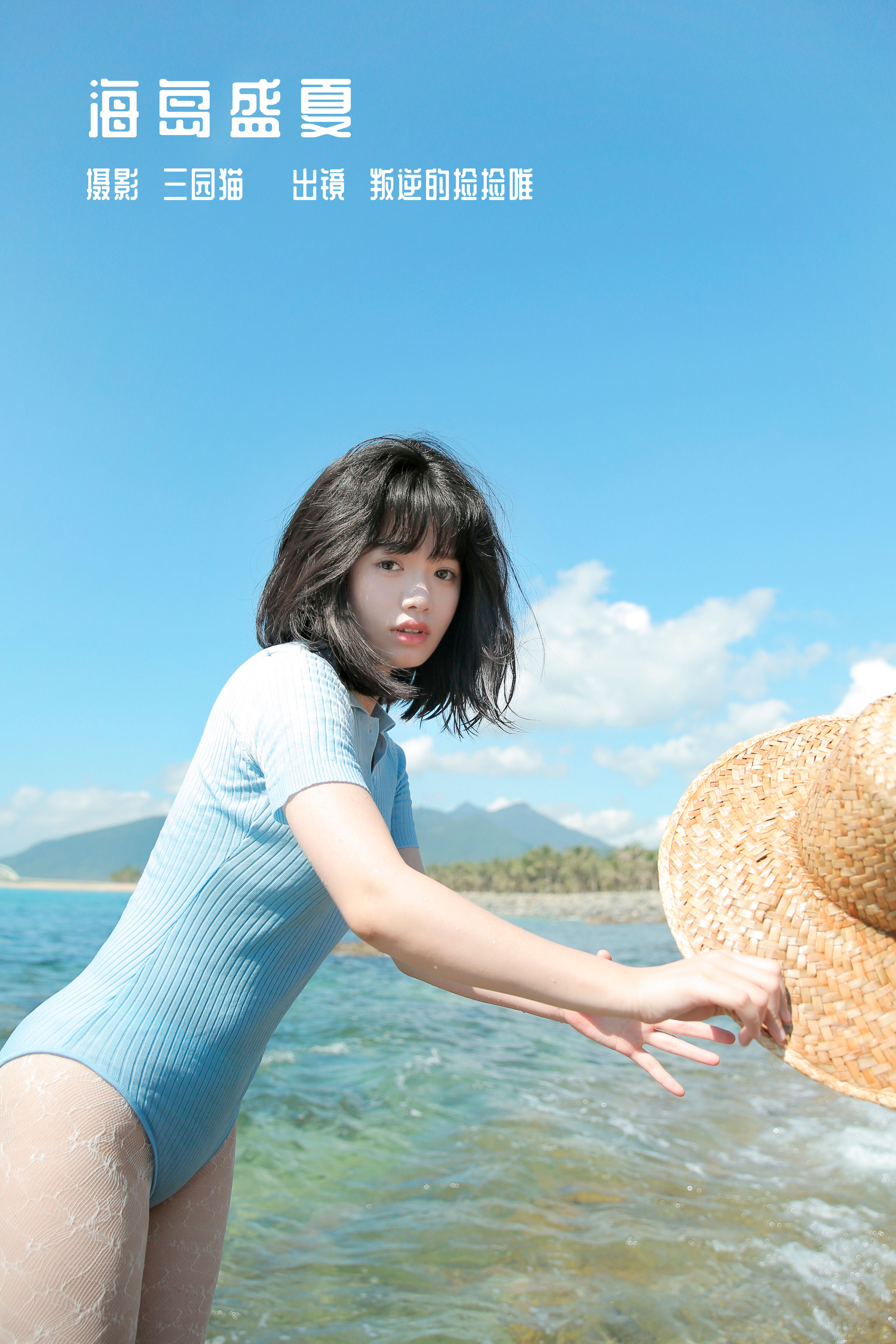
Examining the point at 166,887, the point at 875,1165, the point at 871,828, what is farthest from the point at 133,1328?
the point at 875,1165

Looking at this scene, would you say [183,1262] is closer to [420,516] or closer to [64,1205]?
[64,1205]

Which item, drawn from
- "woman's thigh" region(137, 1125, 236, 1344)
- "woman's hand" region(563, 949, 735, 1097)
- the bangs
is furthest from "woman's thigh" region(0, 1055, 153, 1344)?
the bangs

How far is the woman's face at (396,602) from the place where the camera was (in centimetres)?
157

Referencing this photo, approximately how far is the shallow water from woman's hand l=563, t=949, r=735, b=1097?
1950 millimetres

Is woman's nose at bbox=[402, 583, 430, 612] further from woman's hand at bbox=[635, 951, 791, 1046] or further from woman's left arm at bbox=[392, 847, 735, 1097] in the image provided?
woman's hand at bbox=[635, 951, 791, 1046]

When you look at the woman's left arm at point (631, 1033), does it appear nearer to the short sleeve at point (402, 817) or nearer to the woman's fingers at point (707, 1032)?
the woman's fingers at point (707, 1032)

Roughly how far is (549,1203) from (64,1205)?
3510 millimetres

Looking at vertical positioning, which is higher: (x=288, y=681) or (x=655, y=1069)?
(x=288, y=681)

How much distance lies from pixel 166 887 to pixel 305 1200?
12.3ft

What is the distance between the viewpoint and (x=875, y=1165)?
Result: 4.69 meters

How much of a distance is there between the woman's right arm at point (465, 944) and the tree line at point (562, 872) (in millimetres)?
37069

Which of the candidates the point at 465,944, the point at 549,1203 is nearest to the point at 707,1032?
the point at 465,944

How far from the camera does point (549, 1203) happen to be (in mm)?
4035

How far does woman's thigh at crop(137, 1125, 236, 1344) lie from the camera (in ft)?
4.86
